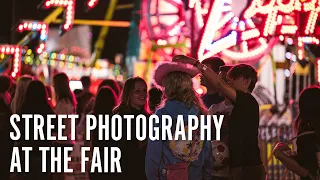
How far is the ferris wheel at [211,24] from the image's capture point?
14172 mm

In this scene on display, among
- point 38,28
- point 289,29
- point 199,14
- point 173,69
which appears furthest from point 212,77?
point 38,28

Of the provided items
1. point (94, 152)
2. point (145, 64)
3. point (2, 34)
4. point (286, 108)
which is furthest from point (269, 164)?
point (145, 64)

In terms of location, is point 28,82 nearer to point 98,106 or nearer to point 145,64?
point 98,106

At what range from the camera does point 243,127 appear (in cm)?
786

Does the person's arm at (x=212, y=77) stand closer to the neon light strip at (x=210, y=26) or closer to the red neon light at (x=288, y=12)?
the neon light strip at (x=210, y=26)

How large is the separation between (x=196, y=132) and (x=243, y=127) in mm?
992

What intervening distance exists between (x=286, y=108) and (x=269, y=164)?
478cm

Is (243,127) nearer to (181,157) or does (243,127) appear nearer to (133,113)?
(181,157)

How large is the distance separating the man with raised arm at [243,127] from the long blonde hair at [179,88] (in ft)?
2.41

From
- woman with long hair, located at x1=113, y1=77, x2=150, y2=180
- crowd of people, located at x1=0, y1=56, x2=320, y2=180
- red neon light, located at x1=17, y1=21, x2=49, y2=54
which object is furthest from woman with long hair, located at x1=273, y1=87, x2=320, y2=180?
red neon light, located at x1=17, y1=21, x2=49, y2=54

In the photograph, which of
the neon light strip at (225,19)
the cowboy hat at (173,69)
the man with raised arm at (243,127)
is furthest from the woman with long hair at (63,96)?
the cowboy hat at (173,69)

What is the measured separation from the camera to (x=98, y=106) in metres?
10.2

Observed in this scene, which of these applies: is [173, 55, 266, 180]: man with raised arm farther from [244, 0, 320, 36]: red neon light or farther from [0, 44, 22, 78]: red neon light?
[0, 44, 22, 78]: red neon light

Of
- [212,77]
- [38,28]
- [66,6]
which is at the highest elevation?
[66,6]
